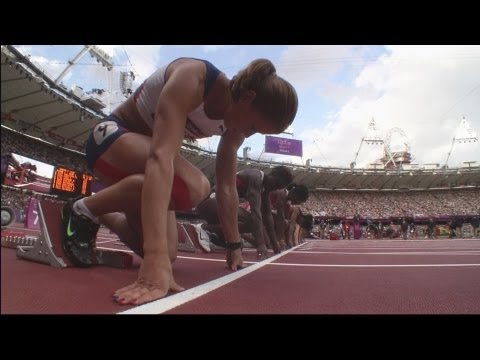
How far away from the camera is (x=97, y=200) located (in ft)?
6.26

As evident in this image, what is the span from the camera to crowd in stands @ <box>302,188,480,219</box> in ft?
111

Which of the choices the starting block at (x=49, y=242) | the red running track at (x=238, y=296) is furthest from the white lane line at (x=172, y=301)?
the starting block at (x=49, y=242)

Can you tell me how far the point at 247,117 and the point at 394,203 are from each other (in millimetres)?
38278

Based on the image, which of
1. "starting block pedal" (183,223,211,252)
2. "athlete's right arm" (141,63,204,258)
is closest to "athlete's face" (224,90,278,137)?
"athlete's right arm" (141,63,204,258)

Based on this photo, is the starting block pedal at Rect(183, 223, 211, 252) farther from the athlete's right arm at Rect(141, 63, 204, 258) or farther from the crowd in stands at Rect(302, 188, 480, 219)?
the crowd in stands at Rect(302, 188, 480, 219)

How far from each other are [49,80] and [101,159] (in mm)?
555

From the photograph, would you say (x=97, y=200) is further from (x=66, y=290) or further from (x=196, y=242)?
(x=196, y=242)

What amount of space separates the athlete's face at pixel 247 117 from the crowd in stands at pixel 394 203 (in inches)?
1246

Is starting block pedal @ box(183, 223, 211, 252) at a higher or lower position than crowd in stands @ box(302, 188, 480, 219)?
lower

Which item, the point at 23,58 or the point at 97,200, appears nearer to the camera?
the point at 23,58

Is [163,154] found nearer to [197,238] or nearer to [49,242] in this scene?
[49,242]

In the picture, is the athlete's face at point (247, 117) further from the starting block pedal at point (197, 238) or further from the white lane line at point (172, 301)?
the starting block pedal at point (197, 238)

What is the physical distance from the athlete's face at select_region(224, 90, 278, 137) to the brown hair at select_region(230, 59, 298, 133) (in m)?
0.03
